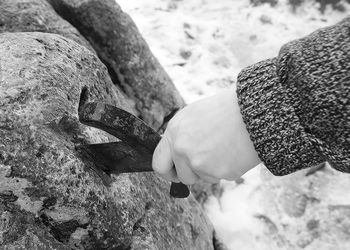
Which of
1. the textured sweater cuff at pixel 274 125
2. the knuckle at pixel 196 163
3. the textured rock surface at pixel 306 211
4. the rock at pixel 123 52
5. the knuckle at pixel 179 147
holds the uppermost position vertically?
the textured sweater cuff at pixel 274 125

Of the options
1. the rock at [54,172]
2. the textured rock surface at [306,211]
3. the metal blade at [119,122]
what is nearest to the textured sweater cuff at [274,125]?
the metal blade at [119,122]

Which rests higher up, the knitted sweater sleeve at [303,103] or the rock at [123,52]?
the knitted sweater sleeve at [303,103]

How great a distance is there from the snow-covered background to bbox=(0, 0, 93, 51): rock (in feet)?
6.99

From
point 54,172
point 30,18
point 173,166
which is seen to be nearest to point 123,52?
point 30,18

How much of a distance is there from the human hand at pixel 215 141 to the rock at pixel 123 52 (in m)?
2.15

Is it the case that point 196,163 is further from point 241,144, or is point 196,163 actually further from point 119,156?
point 119,156

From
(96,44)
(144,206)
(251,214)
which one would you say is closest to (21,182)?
(144,206)

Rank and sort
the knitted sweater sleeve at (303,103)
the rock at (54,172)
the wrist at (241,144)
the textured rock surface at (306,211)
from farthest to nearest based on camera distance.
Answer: the textured rock surface at (306,211), the rock at (54,172), the wrist at (241,144), the knitted sweater sleeve at (303,103)

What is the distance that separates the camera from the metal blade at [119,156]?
1712mm

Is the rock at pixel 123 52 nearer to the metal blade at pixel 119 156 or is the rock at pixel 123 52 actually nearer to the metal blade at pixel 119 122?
the metal blade at pixel 119 156

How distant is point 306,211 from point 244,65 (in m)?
2.53

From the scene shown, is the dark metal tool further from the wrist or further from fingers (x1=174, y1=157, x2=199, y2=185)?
the wrist

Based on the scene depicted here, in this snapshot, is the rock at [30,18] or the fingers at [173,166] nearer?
the fingers at [173,166]

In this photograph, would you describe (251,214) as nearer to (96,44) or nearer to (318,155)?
(96,44)
